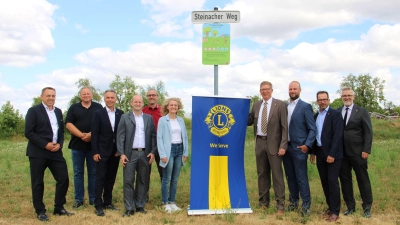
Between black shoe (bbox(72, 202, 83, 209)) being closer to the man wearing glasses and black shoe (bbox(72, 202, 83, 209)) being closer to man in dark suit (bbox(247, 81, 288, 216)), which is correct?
the man wearing glasses

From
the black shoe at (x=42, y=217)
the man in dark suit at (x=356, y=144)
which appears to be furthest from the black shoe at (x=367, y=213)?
the black shoe at (x=42, y=217)

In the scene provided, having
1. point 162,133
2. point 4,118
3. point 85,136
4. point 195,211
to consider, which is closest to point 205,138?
point 162,133

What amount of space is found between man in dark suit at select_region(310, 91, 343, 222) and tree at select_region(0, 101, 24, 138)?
31749mm

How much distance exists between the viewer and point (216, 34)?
6617mm

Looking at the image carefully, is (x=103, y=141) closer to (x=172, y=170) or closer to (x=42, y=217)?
(x=172, y=170)

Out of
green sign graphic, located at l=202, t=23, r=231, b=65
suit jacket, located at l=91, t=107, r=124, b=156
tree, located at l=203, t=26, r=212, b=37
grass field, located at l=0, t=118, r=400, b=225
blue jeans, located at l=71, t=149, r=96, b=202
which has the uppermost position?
tree, located at l=203, t=26, r=212, b=37

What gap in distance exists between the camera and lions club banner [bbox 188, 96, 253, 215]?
6547mm

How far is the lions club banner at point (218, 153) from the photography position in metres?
6.55

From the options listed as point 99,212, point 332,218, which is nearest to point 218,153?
point 332,218

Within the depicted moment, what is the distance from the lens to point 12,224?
5.80 metres

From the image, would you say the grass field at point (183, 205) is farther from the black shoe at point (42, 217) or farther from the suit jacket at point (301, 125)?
the suit jacket at point (301, 125)

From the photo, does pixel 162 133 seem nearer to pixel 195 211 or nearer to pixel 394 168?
pixel 195 211

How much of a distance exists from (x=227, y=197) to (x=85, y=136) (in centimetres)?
263

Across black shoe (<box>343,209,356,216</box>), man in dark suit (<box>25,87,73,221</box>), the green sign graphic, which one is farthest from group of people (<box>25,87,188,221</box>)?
black shoe (<box>343,209,356,216</box>)
